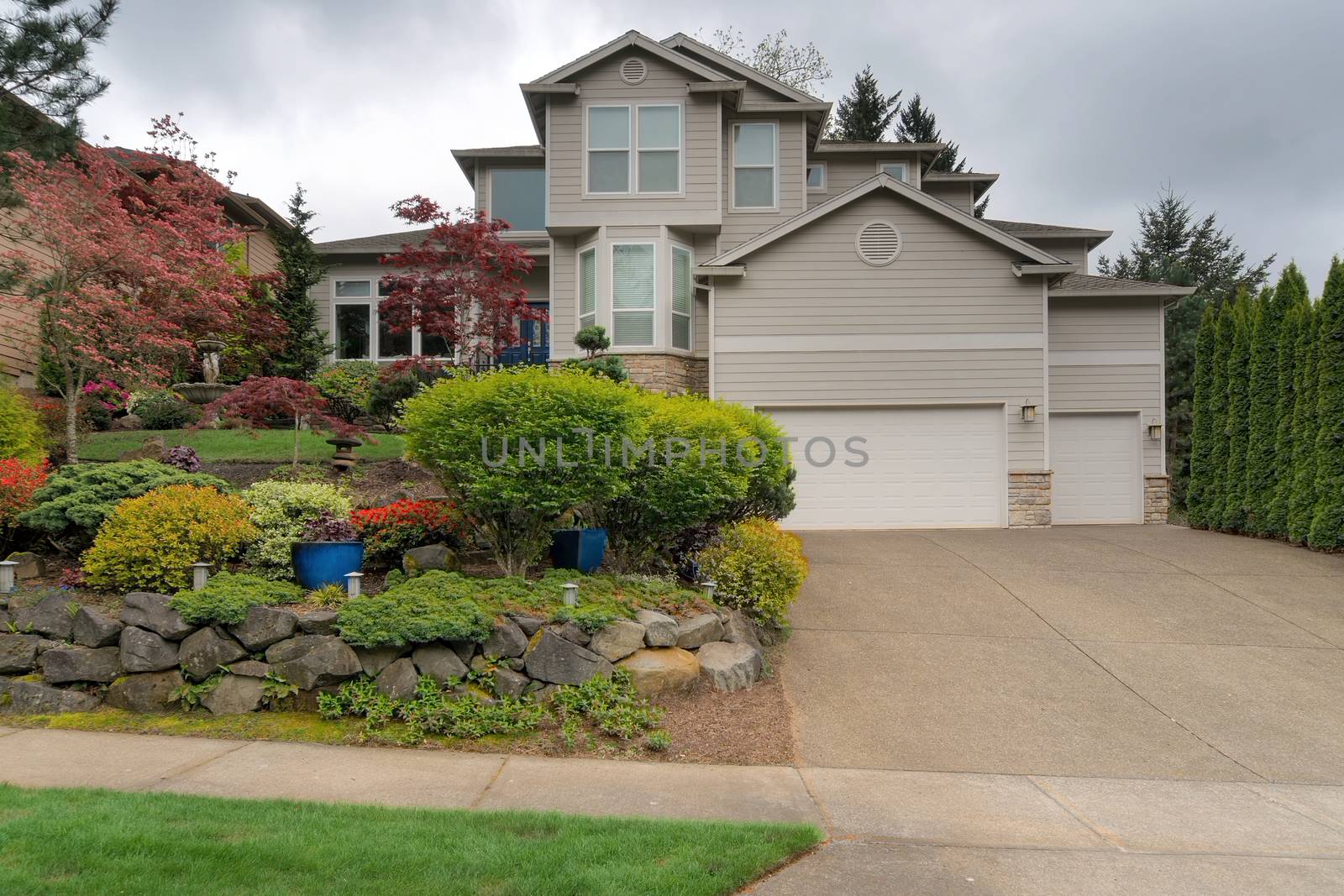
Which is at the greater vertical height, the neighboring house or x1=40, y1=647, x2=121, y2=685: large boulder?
the neighboring house

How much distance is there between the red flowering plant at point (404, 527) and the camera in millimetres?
7680

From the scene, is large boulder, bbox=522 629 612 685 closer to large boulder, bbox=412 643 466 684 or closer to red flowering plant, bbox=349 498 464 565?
large boulder, bbox=412 643 466 684

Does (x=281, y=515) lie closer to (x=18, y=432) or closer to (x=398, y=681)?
(x=398, y=681)

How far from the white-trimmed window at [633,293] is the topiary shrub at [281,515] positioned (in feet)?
27.3

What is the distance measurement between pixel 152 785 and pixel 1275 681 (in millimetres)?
8668

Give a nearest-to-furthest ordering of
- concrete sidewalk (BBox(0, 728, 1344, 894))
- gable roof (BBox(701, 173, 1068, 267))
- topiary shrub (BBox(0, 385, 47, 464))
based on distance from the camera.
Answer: concrete sidewalk (BBox(0, 728, 1344, 894)) → topiary shrub (BBox(0, 385, 47, 464)) → gable roof (BBox(701, 173, 1068, 267))

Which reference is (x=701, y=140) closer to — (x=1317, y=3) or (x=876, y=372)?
(x=876, y=372)

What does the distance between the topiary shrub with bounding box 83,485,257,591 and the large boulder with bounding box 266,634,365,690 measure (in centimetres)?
135

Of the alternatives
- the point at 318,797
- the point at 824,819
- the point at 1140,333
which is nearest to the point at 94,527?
the point at 318,797

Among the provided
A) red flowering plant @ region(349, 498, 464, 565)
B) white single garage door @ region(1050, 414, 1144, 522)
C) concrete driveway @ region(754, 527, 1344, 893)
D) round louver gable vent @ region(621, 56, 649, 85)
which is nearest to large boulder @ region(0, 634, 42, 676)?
red flowering plant @ region(349, 498, 464, 565)

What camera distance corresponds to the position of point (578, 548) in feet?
26.1

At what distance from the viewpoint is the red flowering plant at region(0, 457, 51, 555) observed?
739 cm

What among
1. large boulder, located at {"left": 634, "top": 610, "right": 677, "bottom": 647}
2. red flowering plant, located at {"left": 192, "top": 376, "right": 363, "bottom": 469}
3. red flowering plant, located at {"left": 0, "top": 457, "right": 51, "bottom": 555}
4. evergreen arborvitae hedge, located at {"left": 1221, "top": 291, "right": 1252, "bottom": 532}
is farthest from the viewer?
evergreen arborvitae hedge, located at {"left": 1221, "top": 291, "right": 1252, "bottom": 532}

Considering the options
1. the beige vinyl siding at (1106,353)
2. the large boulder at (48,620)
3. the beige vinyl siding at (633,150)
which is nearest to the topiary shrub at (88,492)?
the large boulder at (48,620)
